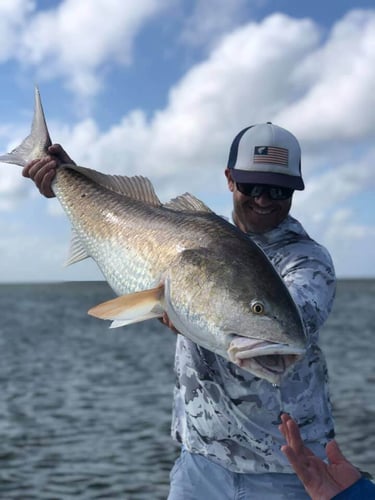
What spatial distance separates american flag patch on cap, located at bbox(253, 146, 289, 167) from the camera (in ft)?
14.8

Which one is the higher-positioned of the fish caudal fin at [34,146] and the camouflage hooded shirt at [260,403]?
the fish caudal fin at [34,146]

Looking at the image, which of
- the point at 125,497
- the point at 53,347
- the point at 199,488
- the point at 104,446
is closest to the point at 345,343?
the point at 53,347

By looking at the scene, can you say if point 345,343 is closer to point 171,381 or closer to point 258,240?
point 171,381

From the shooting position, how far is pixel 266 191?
Answer: 14.9ft

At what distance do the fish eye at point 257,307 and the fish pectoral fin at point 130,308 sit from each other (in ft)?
1.71

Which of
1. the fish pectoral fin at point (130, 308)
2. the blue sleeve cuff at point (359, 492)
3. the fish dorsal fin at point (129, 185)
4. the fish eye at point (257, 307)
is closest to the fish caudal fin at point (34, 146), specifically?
the fish dorsal fin at point (129, 185)

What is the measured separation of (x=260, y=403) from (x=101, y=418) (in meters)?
16.9

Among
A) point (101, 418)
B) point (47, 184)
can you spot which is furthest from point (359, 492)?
point (101, 418)

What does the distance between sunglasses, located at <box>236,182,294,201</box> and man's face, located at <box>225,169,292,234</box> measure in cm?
2

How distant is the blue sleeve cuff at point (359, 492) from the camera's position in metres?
3.81

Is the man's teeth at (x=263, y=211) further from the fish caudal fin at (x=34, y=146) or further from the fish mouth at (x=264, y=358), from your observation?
the fish caudal fin at (x=34, y=146)

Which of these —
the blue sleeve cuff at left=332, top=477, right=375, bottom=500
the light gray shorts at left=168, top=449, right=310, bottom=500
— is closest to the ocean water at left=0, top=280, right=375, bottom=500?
the light gray shorts at left=168, top=449, right=310, bottom=500

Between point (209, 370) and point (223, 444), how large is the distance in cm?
46

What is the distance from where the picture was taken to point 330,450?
395 cm
